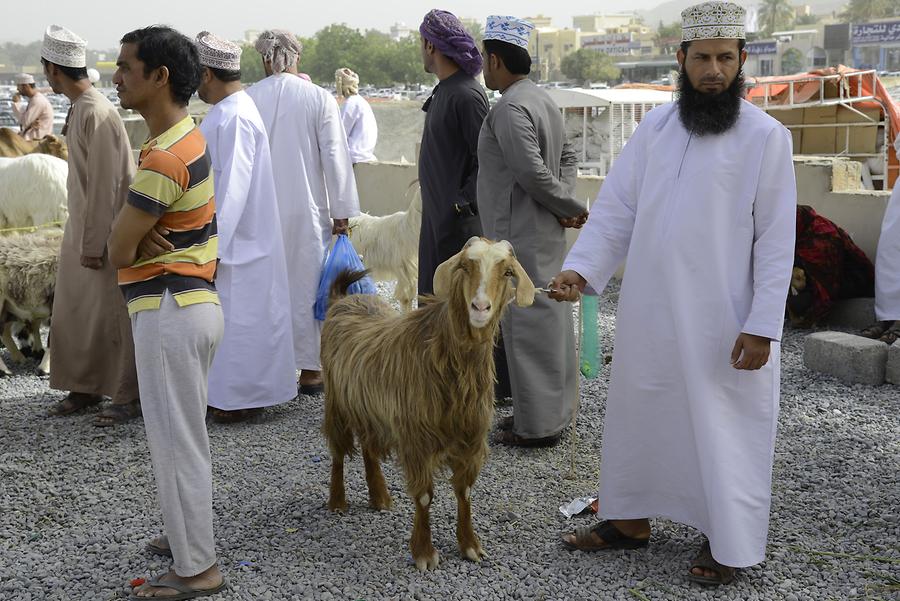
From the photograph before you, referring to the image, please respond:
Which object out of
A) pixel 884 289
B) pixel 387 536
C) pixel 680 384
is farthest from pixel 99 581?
pixel 884 289

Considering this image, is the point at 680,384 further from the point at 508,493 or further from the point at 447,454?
the point at 508,493

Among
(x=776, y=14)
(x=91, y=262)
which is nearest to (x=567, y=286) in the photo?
(x=91, y=262)

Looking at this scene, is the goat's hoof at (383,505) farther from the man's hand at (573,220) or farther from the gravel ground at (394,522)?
the man's hand at (573,220)

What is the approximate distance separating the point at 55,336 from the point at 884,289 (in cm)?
555

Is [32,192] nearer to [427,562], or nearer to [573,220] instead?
[573,220]

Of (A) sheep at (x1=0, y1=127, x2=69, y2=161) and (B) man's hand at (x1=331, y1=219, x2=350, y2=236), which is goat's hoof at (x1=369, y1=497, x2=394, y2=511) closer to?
(B) man's hand at (x1=331, y1=219, x2=350, y2=236)

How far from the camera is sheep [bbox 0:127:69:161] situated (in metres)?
10.6

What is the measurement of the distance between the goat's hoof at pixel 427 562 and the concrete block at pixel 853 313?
497cm

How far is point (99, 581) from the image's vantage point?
3592 millimetres

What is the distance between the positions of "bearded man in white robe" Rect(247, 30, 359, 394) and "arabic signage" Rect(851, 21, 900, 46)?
307 feet

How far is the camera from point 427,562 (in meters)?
3.63

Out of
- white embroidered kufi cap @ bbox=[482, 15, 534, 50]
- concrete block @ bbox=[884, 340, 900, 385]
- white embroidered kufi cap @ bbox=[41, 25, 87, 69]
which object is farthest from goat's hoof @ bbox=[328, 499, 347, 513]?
concrete block @ bbox=[884, 340, 900, 385]

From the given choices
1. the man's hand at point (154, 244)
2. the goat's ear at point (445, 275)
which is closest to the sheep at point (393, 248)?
the goat's ear at point (445, 275)

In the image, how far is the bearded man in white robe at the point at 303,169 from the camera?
19.3 feet
